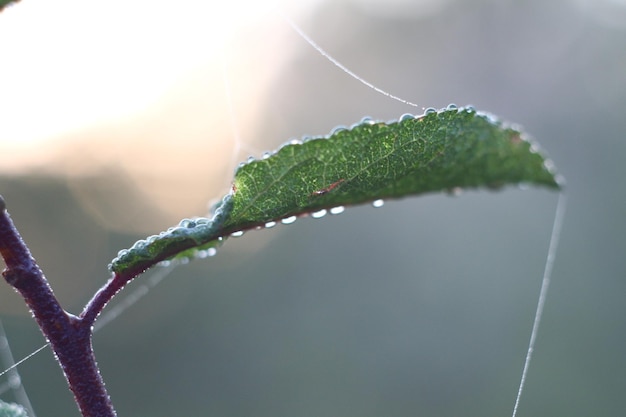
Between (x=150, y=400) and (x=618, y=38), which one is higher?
(x=618, y=38)

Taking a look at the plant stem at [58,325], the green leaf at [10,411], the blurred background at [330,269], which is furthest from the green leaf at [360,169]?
the blurred background at [330,269]

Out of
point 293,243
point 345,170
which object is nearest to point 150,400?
point 293,243

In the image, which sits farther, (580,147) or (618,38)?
(618,38)

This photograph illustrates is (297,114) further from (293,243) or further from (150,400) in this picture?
(150,400)

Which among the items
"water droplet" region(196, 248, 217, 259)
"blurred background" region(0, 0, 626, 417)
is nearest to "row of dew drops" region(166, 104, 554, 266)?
"water droplet" region(196, 248, 217, 259)

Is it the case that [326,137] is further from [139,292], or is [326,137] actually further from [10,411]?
[139,292]

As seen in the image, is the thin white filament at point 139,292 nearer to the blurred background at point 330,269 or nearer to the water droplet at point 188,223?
the blurred background at point 330,269
